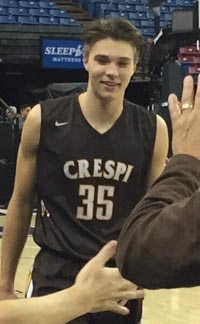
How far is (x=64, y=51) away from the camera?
16.3 metres

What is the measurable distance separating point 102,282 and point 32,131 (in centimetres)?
128

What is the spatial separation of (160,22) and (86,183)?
50.4 feet

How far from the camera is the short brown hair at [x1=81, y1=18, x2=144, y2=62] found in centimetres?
292

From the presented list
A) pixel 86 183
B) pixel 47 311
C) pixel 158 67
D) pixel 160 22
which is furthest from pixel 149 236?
pixel 160 22

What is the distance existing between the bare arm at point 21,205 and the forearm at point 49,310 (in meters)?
1.11

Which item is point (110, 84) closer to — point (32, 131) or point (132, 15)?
point (32, 131)

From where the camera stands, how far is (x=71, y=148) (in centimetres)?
294

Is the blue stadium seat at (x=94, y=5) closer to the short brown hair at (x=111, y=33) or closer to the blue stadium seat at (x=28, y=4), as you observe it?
the blue stadium seat at (x=28, y=4)

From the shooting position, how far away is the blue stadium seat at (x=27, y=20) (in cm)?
1647

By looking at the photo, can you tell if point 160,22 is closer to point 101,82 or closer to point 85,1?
point 85,1

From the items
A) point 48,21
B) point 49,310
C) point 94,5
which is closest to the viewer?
point 49,310

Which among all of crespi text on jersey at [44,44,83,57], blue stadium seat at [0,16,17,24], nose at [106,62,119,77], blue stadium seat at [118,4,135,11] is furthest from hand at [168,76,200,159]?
blue stadium seat at [118,4,135,11]

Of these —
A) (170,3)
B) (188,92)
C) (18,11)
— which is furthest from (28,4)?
(188,92)

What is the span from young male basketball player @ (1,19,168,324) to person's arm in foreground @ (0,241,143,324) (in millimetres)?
926
